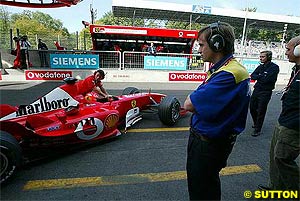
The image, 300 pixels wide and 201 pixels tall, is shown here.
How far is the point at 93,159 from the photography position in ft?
11.1

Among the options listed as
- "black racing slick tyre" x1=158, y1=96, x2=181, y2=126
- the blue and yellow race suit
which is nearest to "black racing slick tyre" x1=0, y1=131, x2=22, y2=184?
the blue and yellow race suit

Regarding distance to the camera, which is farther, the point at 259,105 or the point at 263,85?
the point at 259,105

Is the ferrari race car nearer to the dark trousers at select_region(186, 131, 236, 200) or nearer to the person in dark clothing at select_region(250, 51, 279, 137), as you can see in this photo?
the person in dark clothing at select_region(250, 51, 279, 137)

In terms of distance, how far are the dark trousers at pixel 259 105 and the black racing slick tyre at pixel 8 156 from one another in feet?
13.0

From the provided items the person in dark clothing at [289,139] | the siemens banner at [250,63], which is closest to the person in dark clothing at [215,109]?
the person in dark clothing at [289,139]

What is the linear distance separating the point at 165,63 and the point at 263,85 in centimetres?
817

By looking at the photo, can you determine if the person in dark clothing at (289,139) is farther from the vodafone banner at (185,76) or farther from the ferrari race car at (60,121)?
the vodafone banner at (185,76)

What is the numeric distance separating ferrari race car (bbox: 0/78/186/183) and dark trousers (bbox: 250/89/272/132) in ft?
5.05

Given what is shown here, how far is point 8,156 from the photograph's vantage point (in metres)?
2.52

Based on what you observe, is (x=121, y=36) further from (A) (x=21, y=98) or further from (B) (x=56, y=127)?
(B) (x=56, y=127)

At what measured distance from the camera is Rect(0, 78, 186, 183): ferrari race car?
2.61m

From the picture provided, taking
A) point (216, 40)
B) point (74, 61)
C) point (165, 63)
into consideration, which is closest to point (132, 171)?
point (216, 40)

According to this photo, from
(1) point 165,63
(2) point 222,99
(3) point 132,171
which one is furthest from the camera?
(1) point 165,63

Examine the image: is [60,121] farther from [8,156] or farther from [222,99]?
[222,99]
